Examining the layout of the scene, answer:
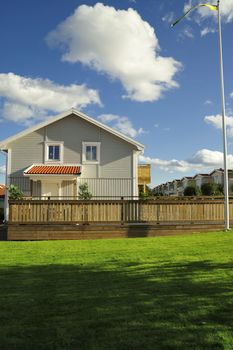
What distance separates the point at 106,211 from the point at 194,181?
99.2 metres

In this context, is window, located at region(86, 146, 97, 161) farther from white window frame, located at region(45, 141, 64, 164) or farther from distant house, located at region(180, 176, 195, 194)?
distant house, located at region(180, 176, 195, 194)

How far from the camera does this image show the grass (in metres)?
4.29

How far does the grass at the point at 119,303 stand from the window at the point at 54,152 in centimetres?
1576

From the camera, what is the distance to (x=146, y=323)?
4.76 m

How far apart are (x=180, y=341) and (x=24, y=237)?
1386 cm

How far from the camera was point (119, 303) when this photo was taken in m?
5.67

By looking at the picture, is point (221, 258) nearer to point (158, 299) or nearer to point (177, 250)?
point (177, 250)

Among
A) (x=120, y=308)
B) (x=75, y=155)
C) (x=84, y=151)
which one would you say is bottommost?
(x=120, y=308)

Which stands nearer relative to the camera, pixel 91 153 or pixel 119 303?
pixel 119 303

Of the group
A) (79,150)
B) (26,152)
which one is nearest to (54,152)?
(79,150)

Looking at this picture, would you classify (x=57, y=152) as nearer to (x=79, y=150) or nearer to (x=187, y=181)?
(x=79, y=150)

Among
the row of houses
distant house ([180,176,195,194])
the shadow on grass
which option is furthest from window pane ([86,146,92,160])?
distant house ([180,176,195,194])

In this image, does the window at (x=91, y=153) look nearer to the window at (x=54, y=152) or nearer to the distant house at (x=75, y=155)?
the distant house at (x=75, y=155)

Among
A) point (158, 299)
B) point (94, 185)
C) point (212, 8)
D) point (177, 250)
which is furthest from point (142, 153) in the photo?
point (158, 299)
